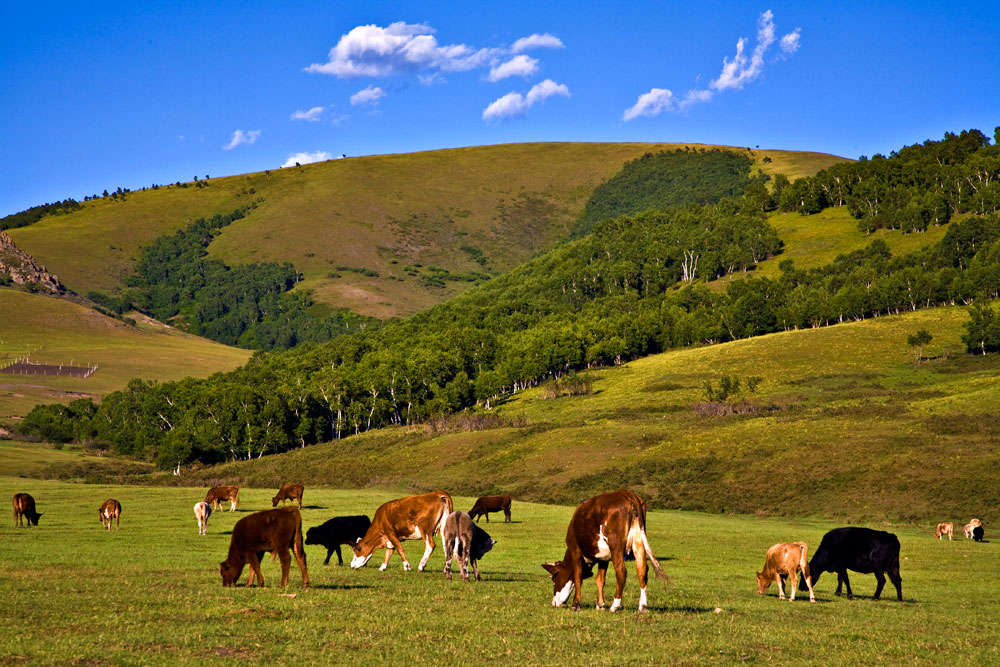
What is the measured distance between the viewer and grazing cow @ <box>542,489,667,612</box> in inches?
688

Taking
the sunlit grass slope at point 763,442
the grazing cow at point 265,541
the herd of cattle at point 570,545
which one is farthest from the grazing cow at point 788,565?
the sunlit grass slope at point 763,442

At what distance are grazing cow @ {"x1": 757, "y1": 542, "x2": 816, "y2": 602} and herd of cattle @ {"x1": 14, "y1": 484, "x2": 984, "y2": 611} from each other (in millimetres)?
25

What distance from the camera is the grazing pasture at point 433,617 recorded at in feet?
45.6

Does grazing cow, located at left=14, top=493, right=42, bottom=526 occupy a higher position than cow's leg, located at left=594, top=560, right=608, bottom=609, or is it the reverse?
grazing cow, located at left=14, top=493, right=42, bottom=526

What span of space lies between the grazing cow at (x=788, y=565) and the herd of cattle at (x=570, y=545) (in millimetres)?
25

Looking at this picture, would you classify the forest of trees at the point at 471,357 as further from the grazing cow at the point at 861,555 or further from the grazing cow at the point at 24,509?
the grazing cow at the point at 861,555

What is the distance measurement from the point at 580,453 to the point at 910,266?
4260 inches

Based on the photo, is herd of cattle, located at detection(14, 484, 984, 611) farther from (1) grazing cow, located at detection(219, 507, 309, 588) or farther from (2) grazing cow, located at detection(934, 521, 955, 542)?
(2) grazing cow, located at detection(934, 521, 955, 542)

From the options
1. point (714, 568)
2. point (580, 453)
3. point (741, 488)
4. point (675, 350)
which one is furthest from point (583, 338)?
point (714, 568)

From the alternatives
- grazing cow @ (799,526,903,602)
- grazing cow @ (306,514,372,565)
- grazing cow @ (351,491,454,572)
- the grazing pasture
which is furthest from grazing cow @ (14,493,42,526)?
grazing cow @ (799,526,903,602)

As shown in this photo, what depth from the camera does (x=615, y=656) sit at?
13828 mm

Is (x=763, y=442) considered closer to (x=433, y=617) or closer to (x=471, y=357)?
(x=433, y=617)

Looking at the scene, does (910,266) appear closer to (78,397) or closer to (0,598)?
(78,397)

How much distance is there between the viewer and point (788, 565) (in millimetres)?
22797
